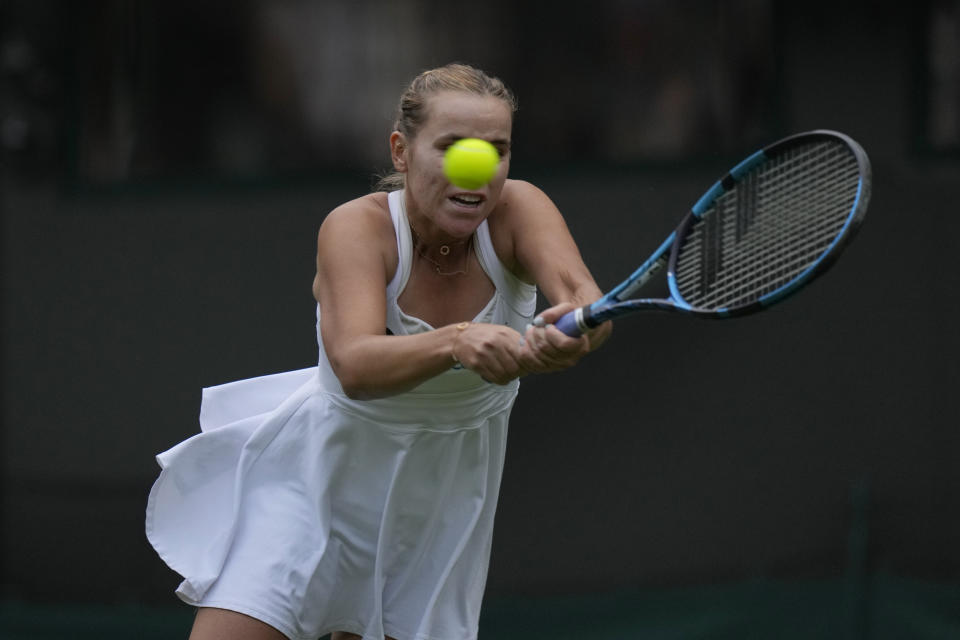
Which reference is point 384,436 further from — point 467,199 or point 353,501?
point 467,199

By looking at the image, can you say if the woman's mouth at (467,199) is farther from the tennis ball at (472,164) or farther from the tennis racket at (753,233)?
the tennis racket at (753,233)

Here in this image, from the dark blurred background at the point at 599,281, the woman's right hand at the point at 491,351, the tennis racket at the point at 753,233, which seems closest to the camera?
the woman's right hand at the point at 491,351

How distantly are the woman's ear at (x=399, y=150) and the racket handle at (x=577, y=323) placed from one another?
0.56 meters

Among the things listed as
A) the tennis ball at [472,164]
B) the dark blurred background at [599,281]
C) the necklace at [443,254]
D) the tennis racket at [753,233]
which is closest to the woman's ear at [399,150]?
the necklace at [443,254]

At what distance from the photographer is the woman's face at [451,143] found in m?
2.71

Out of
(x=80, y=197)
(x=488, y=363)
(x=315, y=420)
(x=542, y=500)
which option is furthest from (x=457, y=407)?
(x=80, y=197)

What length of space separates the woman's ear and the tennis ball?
0.76 feet

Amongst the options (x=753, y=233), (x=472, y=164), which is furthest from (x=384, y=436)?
(x=753, y=233)

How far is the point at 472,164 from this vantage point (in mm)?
2615

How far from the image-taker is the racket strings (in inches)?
103

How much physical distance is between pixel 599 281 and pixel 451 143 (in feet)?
8.65

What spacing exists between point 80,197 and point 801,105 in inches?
119

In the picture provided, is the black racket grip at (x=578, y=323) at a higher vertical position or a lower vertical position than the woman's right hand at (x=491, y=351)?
higher

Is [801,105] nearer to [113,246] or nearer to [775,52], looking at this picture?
[775,52]
